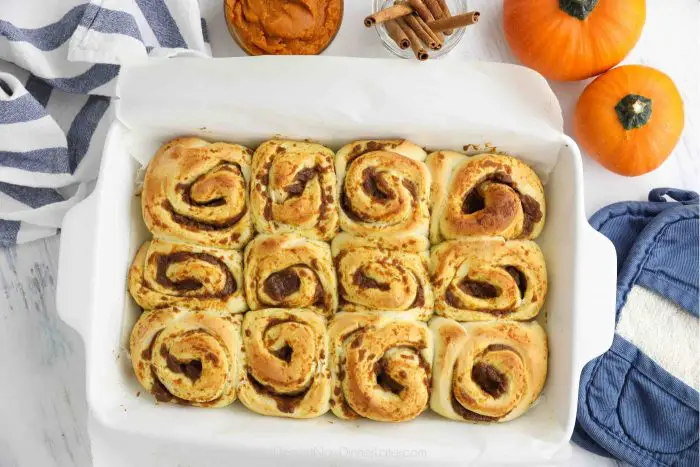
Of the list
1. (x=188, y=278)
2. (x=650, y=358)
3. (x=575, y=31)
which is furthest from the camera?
(x=650, y=358)

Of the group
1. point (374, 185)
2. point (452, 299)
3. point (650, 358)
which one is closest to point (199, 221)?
point (374, 185)

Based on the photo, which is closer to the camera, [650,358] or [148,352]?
[148,352]

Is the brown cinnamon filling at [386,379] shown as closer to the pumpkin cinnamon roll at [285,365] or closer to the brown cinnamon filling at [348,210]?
the pumpkin cinnamon roll at [285,365]

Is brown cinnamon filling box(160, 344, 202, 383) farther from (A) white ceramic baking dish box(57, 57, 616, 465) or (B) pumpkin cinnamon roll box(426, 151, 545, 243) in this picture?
(B) pumpkin cinnamon roll box(426, 151, 545, 243)

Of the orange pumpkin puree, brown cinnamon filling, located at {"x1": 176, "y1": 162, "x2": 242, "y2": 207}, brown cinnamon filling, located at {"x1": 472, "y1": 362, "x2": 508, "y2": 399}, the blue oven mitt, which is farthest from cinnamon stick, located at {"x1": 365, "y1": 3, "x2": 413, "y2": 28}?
brown cinnamon filling, located at {"x1": 472, "y1": 362, "x2": 508, "y2": 399}

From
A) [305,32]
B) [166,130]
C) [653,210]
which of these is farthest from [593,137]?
[166,130]

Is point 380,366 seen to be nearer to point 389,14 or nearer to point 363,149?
point 363,149

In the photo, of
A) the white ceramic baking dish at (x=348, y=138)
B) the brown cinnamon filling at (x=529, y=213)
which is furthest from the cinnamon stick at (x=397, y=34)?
the brown cinnamon filling at (x=529, y=213)
